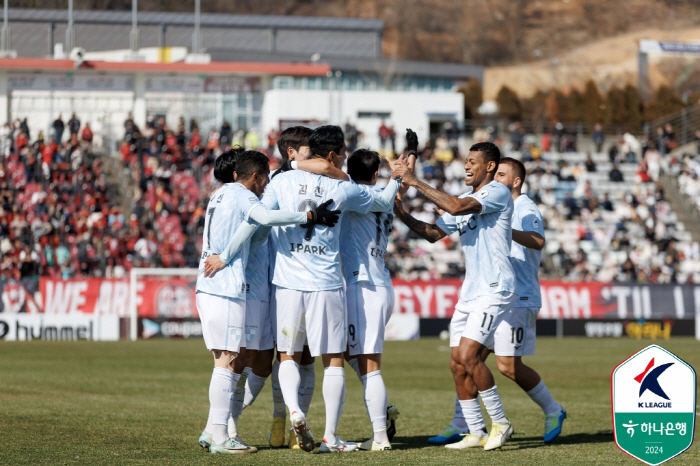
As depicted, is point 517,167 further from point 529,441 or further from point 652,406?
point 652,406

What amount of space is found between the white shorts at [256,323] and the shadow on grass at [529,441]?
1582 mm

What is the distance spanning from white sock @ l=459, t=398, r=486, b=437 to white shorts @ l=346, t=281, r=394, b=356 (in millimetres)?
1010

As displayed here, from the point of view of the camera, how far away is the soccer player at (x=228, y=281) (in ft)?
28.8

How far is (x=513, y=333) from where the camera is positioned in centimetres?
1002

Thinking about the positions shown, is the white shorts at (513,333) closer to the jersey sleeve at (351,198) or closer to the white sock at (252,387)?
the jersey sleeve at (351,198)

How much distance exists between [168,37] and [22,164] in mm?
33365

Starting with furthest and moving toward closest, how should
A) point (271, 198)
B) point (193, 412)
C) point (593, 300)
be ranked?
point (593, 300), point (193, 412), point (271, 198)

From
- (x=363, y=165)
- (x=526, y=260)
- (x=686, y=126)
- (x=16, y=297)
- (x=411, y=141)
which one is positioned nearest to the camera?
(x=411, y=141)

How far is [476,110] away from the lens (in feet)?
236

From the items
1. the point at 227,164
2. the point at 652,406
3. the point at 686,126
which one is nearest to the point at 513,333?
the point at 227,164

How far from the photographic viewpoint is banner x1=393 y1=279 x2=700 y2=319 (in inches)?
1261

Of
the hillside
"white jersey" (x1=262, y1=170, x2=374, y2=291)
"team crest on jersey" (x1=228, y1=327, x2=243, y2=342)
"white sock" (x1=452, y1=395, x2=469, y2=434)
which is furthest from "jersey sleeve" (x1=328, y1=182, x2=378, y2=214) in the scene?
the hillside

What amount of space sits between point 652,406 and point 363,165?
4106 millimetres

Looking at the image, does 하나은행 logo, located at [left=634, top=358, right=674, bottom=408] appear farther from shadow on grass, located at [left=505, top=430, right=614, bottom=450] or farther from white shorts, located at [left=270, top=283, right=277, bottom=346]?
white shorts, located at [left=270, top=283, right=277, bottom=346]
